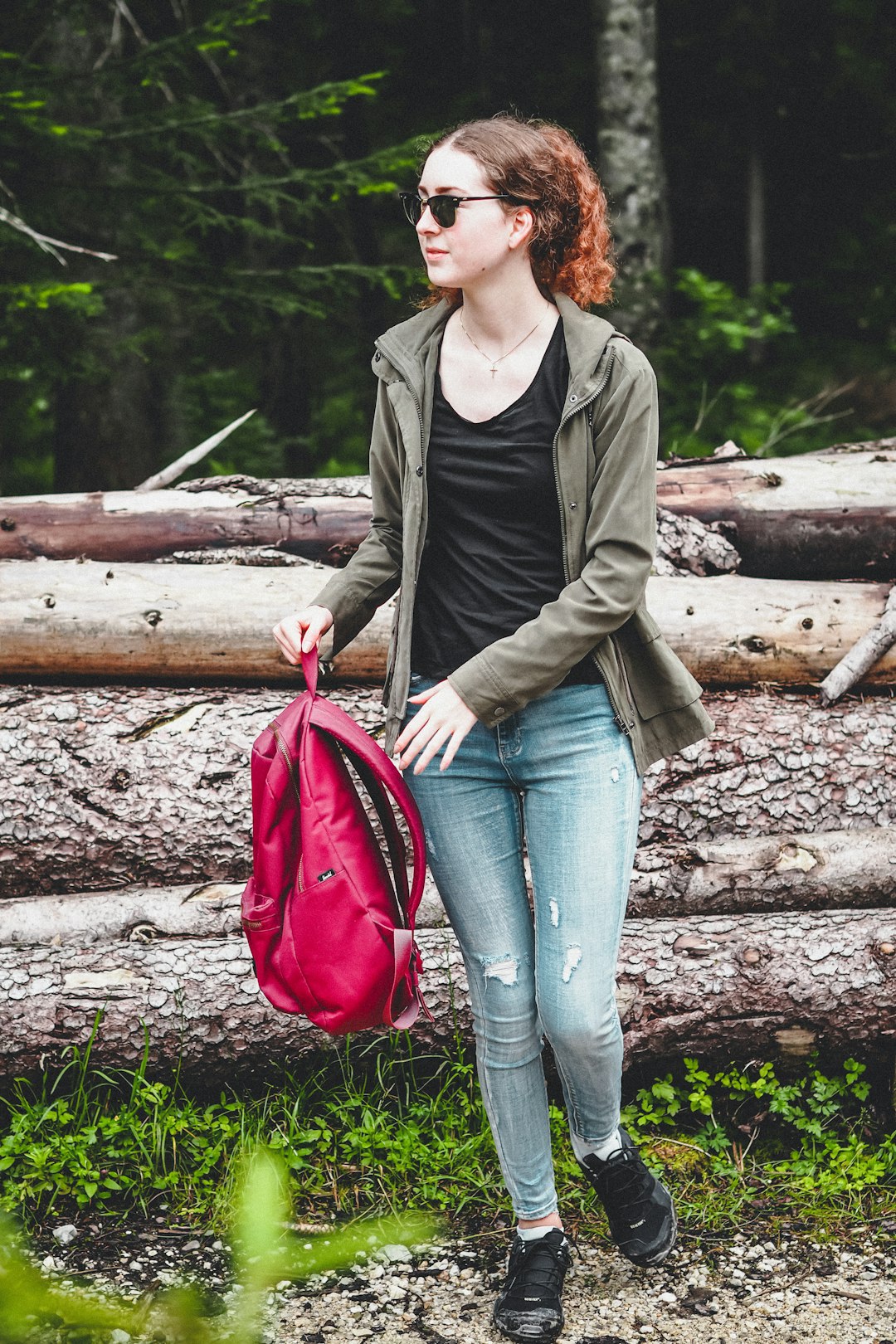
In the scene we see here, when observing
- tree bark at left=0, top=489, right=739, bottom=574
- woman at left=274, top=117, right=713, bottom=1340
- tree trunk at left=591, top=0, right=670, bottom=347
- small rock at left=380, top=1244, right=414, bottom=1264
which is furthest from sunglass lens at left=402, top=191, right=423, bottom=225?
tree trunk at left=591, top=0, right=670, bottom=347

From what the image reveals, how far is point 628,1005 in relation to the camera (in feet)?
11.2

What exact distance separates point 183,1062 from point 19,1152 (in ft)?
1.64

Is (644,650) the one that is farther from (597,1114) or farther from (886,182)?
(886,182)

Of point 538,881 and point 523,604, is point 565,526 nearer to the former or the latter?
point 523,604

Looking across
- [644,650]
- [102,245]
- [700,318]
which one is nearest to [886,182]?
[700,318]

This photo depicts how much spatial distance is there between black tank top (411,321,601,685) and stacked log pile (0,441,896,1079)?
55 cm

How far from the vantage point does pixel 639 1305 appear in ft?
9.34

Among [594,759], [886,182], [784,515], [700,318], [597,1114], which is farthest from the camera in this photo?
[886,182]

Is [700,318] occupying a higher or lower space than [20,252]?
lower

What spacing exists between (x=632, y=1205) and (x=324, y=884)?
3.72ft

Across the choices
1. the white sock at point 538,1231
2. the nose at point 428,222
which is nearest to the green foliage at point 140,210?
the nose at point 428,222

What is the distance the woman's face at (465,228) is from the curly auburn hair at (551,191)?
3 cm

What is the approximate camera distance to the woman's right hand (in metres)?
2.53

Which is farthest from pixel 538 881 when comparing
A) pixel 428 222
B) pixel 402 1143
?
pixel 428 222
